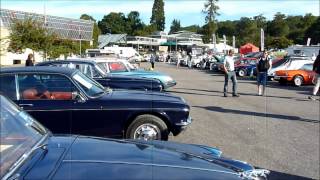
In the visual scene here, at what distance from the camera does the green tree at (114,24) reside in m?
145

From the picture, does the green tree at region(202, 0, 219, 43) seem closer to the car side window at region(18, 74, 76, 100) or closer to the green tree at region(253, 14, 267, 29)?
the green tree at region(253, 14, 267, 29)

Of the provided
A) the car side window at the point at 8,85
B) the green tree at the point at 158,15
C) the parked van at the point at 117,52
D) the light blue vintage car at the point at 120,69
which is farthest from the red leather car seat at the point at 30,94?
the green tree at the point at 158,15

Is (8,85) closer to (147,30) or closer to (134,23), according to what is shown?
(147,30)

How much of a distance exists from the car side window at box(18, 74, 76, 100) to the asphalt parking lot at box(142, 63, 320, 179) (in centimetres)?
252

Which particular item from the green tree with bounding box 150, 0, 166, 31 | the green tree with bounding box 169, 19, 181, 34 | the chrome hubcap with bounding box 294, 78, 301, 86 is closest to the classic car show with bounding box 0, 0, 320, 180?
the chrome hubcap with bounding box 294, 78, 301, 86

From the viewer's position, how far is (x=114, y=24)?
14525 cm

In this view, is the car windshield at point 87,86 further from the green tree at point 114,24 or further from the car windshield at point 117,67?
the green tree at point 114,24

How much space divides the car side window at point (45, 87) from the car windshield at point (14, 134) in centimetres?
401

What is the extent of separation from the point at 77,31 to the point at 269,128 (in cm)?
8098

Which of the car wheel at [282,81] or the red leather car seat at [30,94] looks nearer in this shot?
the red leather car seat at [30,94]

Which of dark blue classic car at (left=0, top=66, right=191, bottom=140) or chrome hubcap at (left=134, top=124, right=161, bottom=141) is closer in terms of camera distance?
dark blue classic car at (left=0, top=66, right=191, bottom=140)

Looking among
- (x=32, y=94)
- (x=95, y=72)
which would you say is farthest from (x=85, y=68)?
(x=32, y=94)

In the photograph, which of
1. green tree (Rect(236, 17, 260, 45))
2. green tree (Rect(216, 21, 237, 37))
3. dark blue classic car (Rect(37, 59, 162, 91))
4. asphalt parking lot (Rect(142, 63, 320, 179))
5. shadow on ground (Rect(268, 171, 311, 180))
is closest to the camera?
shadow on ground (Rect(268, 171, 311, 180))

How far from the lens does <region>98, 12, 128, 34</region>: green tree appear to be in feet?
476
